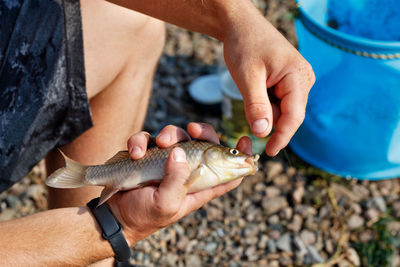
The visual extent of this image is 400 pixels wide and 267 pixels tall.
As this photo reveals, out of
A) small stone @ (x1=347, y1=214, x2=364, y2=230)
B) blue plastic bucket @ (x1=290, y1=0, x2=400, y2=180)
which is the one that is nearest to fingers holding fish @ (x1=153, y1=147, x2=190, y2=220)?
blue plastic bucket @ (x1=290, y1=0, x2=400, y2=180)

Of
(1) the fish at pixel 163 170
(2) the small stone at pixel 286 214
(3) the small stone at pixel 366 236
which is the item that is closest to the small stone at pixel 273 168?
(2) the small stone at pixel 286 214

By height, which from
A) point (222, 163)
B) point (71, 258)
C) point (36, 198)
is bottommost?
point (36, 198)

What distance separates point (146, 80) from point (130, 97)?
0.67 ft

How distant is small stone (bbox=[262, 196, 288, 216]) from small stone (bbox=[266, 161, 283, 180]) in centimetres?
21

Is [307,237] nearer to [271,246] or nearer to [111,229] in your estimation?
[271,246]

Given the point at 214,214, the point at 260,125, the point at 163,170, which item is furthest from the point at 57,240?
the point at 214,214

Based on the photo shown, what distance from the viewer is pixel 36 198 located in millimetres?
3084

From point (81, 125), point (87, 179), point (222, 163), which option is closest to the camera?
point (222, 163)

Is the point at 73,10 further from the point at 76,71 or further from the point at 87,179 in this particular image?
the point at 87,179

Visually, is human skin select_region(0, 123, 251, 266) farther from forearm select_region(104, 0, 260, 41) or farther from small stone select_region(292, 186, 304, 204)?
small stone select_region(292, 186, 304, 204)

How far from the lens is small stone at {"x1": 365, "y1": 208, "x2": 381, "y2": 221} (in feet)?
10.0

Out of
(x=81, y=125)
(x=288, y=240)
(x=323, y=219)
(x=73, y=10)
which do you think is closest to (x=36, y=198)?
(x=81, y=125)

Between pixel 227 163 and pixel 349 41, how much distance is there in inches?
61.2

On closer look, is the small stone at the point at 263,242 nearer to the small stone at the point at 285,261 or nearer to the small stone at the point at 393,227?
the small stone at the point at 285,261
